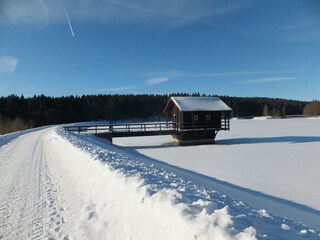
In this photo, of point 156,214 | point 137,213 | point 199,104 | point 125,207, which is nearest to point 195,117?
point 199,104

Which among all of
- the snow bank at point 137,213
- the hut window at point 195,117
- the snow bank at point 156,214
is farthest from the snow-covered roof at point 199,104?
the snow bank at point 156,214

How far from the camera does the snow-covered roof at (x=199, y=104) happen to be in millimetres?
34875

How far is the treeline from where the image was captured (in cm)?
7431

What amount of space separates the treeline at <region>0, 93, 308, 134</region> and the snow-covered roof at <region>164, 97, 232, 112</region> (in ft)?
101

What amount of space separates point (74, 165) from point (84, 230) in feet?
21.9

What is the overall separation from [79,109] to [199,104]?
212 feet

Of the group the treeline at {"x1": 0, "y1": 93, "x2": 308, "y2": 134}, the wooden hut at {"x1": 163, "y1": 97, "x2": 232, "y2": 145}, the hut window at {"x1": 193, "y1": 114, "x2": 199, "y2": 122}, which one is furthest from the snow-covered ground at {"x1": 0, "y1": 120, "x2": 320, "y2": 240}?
the treeline at {"x1": 0, "y1": 93, "x2": 308, "y2": 134}

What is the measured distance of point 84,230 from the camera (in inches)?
228

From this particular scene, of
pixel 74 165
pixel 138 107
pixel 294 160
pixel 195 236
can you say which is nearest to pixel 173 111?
pixel 294 160

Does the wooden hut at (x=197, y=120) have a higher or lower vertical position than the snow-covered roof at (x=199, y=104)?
lower

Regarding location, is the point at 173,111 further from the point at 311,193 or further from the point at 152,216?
the point at 152,216

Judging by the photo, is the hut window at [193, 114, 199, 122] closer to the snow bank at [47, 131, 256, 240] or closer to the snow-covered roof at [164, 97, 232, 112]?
the snow-covered roof at [164, 97, 232, 112]

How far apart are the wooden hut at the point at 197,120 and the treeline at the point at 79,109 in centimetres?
3074

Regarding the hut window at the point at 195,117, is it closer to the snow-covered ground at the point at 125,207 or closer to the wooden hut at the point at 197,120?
the wooden hut at the point at 197,120
